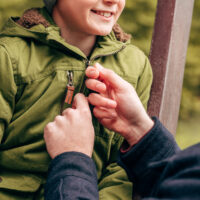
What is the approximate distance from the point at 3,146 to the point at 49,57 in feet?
1.71

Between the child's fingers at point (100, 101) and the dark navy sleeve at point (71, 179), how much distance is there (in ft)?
0.83

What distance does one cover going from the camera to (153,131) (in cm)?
150

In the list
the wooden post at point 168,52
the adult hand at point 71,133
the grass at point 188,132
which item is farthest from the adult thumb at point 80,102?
the grass at point 188,132

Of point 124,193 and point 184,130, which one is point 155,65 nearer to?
point 124,193

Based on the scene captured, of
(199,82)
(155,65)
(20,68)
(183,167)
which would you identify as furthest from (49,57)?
(199,82)

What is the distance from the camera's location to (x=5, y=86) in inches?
64.9

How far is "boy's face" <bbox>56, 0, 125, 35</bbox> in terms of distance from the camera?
5.47 feet

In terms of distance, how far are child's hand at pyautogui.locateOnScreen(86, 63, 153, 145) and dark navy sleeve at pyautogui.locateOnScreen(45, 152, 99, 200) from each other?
0.88 ft

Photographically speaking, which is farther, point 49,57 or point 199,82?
point 199,82

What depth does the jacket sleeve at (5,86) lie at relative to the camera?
5.39ft

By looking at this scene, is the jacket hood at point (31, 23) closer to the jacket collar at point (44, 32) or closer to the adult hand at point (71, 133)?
the jacket collar at point (44, 32)

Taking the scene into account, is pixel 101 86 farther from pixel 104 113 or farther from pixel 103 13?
pixel 103 13

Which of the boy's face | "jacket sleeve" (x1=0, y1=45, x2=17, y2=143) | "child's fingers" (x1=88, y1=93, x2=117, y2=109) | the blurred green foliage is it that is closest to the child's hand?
"child's fingers" (x1=88, y1=93, x2=117, y2=109)

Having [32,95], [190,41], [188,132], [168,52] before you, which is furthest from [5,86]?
[188,132]
